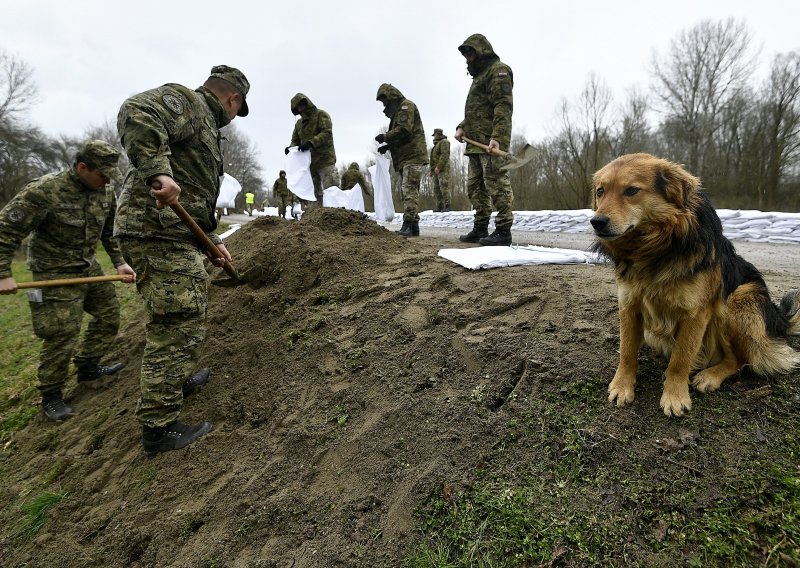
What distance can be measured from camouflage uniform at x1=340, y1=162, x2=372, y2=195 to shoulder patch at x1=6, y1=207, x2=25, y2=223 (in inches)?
400

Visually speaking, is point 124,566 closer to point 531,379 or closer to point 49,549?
point 49,549

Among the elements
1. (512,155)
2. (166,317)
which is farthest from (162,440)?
(512,155)

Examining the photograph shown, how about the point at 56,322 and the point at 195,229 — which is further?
the point at 56,322

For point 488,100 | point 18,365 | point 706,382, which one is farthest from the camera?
point 488,100

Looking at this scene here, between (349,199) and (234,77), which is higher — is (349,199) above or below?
below

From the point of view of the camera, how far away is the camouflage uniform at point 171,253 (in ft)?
8.33

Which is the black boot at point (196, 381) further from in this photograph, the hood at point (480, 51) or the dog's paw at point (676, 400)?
the hood at point (480, 51)

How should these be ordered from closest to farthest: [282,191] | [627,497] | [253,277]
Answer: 1. [627,497]
2. [253,277]
3. [282,191]

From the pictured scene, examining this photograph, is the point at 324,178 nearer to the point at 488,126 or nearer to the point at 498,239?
the point at 488,126

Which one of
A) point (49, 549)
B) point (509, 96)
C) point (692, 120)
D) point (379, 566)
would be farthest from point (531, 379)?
point (692, 120)

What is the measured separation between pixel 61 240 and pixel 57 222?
0.57 feet

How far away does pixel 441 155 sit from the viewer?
1298 centimetres

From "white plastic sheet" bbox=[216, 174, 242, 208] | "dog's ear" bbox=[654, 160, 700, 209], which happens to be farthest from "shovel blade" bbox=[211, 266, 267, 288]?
"white plastic sheet" bbox=[216, 174, 242, 208]

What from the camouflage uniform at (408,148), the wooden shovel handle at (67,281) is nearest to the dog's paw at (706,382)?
the wooden shovel handle at (67,281)
